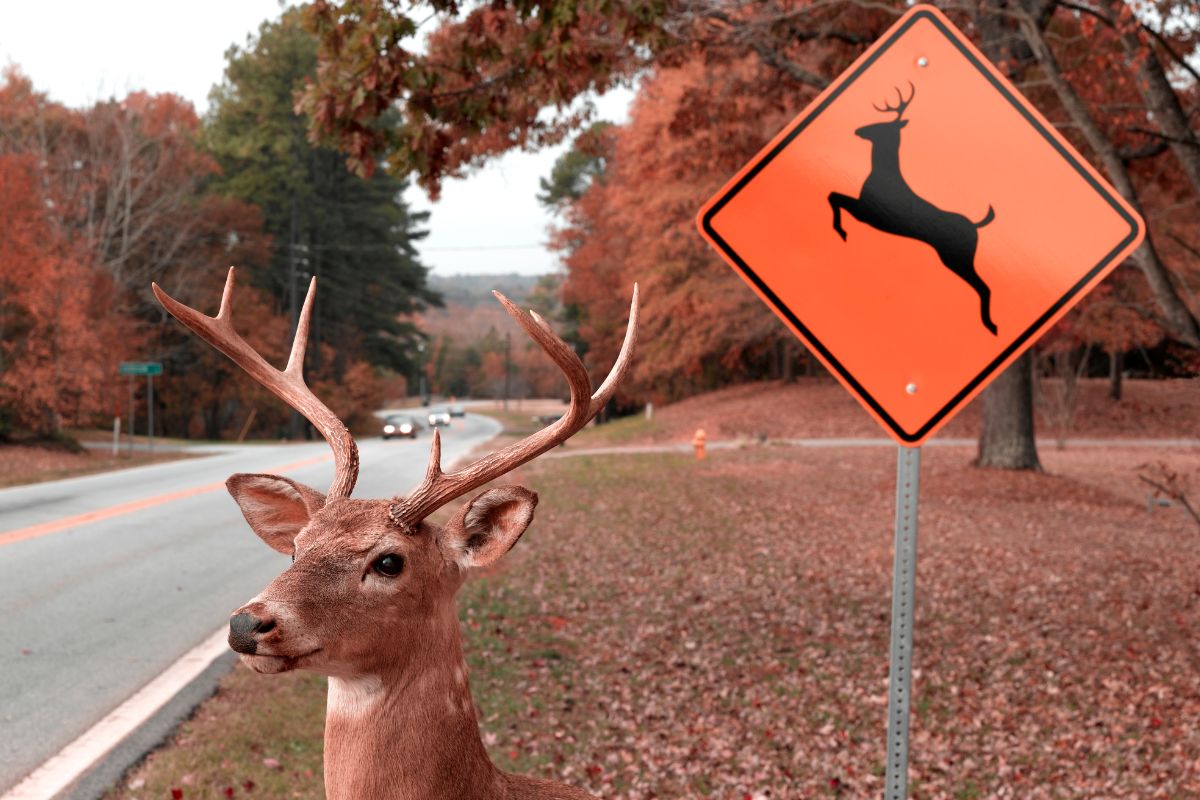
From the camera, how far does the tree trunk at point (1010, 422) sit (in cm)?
1653

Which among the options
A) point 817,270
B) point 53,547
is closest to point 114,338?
point 53,547

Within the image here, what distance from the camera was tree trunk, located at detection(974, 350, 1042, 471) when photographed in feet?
54.2

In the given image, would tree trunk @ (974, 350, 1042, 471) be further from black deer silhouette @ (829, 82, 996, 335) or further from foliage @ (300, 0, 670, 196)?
black deer silhouette @ (829, 82, 996, 335)

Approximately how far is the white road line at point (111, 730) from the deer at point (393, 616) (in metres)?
3.08

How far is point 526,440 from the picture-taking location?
102 inches

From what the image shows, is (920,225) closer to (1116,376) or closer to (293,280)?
(1116,376)

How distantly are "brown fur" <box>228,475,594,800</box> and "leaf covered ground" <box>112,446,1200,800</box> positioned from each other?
2696mm

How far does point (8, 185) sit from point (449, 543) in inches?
1041

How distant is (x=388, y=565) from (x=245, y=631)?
0.39m

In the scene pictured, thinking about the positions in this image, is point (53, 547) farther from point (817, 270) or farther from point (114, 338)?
point (114, 338)

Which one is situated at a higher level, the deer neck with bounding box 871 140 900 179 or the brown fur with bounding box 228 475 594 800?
the deer neck with bounding box 871 140 900 179

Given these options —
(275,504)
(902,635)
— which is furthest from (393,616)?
(902,635)

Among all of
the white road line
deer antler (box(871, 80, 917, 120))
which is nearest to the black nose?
deer antler (box(871, 80, 917, 120))

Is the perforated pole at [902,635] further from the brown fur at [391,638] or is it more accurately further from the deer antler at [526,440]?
the brown fur at [391,638]
